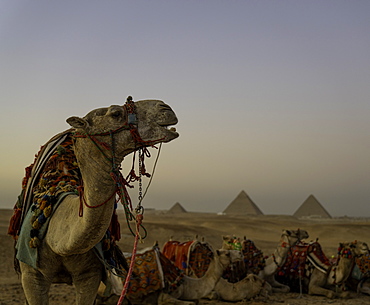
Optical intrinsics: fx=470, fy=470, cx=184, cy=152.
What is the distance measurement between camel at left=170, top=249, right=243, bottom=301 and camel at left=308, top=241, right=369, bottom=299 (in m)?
3.18

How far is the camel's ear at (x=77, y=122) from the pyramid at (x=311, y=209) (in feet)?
277

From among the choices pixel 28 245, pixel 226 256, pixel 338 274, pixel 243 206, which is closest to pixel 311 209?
pixel 243 206

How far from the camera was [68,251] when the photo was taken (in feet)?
10.2

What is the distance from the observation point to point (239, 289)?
8.43m

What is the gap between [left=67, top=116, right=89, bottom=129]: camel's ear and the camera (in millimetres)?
2798

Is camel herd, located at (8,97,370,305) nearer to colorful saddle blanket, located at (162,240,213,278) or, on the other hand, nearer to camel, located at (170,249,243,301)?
camel, located at (170,249,243,301)

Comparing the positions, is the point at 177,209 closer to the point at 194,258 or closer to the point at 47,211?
the point at 194,258

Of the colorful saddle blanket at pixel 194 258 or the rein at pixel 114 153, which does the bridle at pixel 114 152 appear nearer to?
the rein at pixel 114 153

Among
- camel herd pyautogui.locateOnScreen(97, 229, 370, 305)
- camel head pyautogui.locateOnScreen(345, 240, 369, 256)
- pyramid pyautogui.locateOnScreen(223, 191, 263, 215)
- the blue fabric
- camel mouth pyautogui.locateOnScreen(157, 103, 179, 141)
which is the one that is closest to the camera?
camel mouth pyautogui.locateOnScreen(157, 103, 179, 141)

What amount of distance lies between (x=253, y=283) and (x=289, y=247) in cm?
198

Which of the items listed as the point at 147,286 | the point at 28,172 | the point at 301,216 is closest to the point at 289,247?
the point at 147,286

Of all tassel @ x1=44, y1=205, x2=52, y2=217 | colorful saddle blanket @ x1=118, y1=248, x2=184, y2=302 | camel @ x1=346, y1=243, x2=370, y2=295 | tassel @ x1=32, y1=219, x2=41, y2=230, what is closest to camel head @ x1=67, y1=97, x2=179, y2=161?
tassel @ x1=44, y1=205, x2=52, y2=217

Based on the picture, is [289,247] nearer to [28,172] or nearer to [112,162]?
[28,172]

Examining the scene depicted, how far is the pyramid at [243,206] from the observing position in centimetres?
8494
